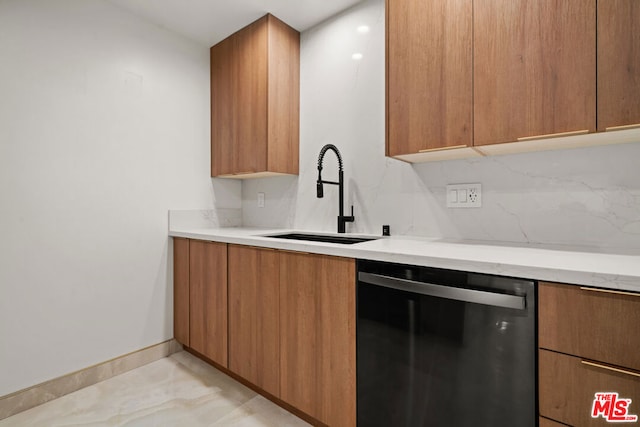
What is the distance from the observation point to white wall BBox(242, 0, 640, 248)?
1.30 m

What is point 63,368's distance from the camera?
1839 millimetres

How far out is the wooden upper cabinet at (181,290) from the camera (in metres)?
2.25

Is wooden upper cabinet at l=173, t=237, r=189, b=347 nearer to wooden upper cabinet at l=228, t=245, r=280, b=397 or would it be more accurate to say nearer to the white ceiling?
wooden upper cabinet at l=228, t=245, r=280, b=397

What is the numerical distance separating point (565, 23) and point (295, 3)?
5.08 ft

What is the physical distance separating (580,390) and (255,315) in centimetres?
138

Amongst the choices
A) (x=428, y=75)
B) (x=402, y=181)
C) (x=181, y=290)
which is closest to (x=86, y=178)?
(x=181, y=290)

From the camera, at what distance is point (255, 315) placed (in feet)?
5.65

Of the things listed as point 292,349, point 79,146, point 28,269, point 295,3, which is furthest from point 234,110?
point 292,349

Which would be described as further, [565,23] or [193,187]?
[193,187]

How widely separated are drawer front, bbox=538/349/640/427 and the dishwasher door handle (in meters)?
0.15

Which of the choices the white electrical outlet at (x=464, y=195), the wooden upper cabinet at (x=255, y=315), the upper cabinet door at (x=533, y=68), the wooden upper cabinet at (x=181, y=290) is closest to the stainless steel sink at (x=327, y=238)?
the wooden upper cabinet at (x=255, y=315)

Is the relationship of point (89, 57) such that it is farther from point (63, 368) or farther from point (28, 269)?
point (63, 368)

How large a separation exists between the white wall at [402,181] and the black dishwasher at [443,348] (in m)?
0.66

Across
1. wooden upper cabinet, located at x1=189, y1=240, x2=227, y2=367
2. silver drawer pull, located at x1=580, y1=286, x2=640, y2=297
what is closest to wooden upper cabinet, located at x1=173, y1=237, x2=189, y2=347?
wooden upper cabinet, located at x1=189, y1=240, x2=227, y2=367
